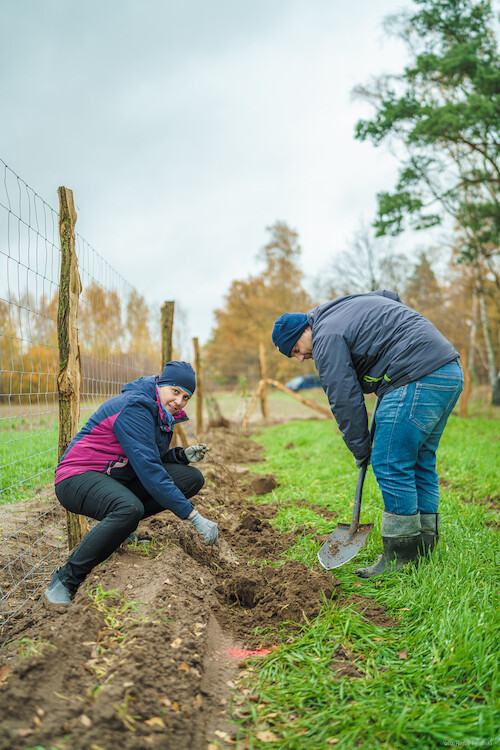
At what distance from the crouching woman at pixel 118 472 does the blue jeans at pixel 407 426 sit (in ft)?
3.59

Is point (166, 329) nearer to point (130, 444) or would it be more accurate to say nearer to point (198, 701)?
point (130, 444)

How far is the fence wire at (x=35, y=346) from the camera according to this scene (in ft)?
9.52

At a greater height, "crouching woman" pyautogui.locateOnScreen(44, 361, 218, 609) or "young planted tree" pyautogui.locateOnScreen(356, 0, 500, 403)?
"young planted tree" pyautogui.locateOnScreen(356, 0, 500, 403)

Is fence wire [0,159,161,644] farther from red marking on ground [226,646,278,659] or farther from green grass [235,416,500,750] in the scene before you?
green grass [235,416,500,750]

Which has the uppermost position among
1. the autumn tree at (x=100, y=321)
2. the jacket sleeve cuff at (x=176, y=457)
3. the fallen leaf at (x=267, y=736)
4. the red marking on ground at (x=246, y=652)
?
the autumn tree at (x=100, y=321)

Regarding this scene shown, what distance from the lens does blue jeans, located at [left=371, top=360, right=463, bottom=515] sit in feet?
9.37

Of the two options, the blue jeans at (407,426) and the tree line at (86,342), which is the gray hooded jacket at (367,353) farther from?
the tree line at (86,342)

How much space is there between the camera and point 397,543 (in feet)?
9.66

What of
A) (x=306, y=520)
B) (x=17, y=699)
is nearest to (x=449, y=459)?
(x=306, y=520)

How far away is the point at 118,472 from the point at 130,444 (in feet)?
1.26

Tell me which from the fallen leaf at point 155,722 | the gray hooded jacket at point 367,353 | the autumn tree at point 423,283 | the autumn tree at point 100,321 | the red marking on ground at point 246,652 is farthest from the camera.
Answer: the autumn tree at point 423,283

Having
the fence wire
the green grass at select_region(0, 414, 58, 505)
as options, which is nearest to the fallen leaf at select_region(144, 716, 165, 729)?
the fence wire

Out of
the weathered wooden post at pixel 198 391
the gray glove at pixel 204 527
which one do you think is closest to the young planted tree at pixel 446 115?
the weathered wooden post at pixel 198 391

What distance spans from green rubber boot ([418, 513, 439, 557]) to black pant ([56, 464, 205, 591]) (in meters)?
1.71
